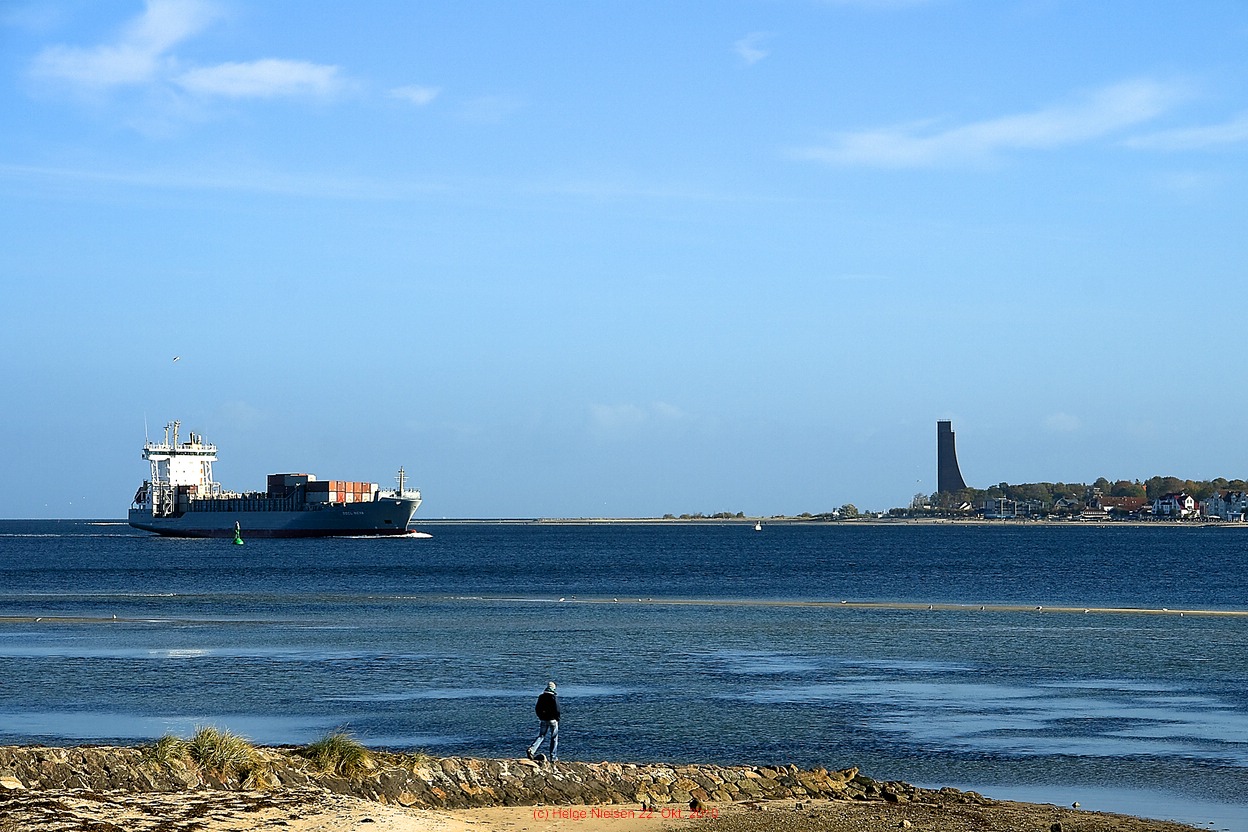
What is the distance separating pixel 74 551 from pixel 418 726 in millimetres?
133399

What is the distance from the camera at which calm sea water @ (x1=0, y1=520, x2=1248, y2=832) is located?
22.9m

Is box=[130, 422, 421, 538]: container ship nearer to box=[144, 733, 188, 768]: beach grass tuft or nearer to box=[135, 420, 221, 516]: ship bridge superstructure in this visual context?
box=[135, 420, 221, 516]: ship bridge superstructure

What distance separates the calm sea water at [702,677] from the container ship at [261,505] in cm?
8613

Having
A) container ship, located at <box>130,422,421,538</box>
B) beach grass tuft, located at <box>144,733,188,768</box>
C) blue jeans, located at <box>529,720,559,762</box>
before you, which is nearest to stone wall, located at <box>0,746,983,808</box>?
beach grass tuft, located at <box>144,733,188,768</box>

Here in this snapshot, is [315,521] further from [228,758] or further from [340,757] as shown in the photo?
[228,758]

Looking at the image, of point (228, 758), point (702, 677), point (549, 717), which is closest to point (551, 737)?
point (549, 717)

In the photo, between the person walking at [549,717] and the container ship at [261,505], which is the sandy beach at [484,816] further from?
the container ship at [261,505]

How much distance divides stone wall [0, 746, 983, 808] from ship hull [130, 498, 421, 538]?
14303 centimetres

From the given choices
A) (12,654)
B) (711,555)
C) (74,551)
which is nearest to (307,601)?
(12,654)

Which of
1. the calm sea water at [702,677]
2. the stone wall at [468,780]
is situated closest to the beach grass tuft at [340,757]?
the stone wall at [468,780]

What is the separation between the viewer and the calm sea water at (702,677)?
22906 millimetres

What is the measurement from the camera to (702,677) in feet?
108

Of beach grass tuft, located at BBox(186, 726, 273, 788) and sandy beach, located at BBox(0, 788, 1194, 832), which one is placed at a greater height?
beach grass tuft, located at BBox(186, 726, 273, 788)

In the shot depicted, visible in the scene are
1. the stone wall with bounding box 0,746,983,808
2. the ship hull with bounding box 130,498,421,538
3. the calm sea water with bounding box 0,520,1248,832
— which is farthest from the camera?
the ship hull with bounding box 130,498,421,538
